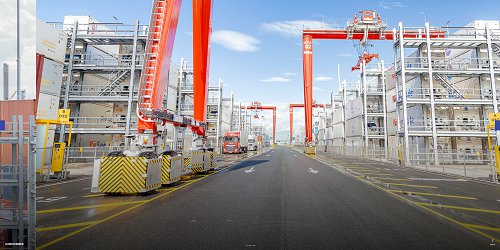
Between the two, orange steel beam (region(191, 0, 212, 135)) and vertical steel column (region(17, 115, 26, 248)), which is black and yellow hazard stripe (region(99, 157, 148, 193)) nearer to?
vertical steel column (region(17, 115, 26, 248))

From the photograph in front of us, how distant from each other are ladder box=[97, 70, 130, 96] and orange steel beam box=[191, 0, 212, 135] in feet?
53.3

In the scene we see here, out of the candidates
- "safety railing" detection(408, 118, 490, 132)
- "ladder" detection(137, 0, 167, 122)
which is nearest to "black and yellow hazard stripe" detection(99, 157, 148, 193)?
"ladder" detection(137, 0, 167, 122)

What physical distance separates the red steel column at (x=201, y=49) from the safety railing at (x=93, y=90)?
47.6 ft

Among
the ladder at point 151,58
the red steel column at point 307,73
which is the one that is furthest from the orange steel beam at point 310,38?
the ladder at point 151,58

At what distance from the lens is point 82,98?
28562mm

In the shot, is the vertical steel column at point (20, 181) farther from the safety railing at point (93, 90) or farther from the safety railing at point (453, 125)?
the safety railing at point (453, 125)

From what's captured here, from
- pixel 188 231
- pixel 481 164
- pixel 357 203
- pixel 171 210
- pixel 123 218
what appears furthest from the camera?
pixel 481 164

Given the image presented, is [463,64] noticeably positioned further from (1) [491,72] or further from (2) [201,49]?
(2) [201,49]

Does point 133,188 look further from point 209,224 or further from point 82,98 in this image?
point 82,98

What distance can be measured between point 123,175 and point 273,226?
6811mm

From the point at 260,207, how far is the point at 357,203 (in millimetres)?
3101

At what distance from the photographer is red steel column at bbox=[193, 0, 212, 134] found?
1664cm

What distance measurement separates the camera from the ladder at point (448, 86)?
2866 cm

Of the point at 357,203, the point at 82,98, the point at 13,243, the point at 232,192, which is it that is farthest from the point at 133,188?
the point at 82,98
